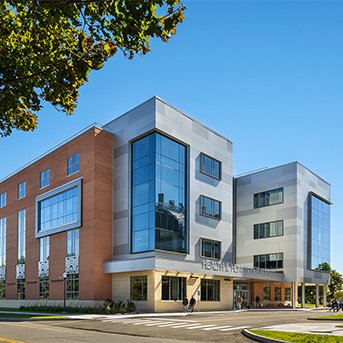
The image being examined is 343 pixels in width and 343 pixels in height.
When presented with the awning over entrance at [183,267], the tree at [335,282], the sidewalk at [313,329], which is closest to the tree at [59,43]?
the sidewalk at [313,329]

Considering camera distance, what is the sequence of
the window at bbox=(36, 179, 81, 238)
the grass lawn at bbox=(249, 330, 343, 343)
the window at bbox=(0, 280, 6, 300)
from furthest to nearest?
the window at bbox=(0, 280, 6, 300), the window at bbox=(36, 179, 81, 238), the grass lawn at bbox=(249, 330, 343, 343)

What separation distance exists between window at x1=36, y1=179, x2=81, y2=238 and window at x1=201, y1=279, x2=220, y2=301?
13.4m

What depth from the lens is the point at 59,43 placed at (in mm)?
11758

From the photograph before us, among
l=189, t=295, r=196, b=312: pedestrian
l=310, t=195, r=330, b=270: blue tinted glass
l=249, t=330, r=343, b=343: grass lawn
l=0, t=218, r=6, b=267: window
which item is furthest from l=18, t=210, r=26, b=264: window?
l=249, t=330, r=343, b=343: grass lawn

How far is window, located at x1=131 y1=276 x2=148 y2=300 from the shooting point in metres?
37.1

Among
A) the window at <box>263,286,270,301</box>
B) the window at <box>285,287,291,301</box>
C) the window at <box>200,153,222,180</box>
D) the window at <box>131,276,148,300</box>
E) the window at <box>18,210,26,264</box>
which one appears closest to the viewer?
the window at <box>131,276,148,300</box>

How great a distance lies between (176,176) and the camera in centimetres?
4088

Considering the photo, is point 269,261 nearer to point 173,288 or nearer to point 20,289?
point 173,288

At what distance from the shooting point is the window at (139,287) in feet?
122

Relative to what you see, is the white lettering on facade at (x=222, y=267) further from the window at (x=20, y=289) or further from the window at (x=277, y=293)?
the window at (x=20, y=289)

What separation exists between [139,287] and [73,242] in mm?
9098

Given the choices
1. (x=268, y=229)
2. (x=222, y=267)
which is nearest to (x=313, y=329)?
(x=222, y=267)

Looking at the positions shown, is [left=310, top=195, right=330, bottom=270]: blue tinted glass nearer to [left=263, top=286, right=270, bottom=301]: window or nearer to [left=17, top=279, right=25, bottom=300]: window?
[left=263, top=286, right=270, bottom=301]: window

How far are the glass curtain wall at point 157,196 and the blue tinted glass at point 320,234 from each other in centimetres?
2327
